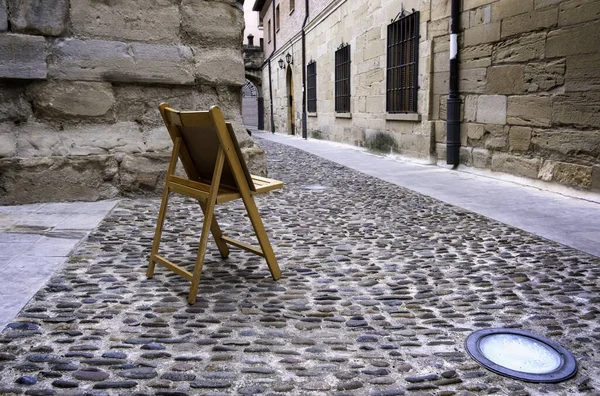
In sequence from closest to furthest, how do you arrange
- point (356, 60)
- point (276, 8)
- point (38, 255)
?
point (38, 255) → point (356, 60) → point (276, 8)

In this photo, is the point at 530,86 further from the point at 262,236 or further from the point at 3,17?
the point at 3,17

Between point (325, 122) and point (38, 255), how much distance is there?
11.7 meters

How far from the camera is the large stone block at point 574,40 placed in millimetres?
4730

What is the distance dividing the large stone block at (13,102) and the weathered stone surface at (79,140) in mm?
113

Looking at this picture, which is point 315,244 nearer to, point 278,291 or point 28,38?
point 278,291

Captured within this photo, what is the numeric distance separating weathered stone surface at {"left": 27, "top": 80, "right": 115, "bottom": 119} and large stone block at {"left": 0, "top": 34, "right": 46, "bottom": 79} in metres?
0.13

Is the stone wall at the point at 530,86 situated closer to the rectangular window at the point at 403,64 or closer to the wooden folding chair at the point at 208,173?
the rectangular window at the point at 403,64

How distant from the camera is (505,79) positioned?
19.8ft

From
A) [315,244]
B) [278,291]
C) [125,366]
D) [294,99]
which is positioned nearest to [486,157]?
[315,244]

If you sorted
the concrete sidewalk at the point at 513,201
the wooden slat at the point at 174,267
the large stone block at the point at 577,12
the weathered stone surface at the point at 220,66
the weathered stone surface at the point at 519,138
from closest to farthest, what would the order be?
the wooden slat at the point at 174,267
the concrete sidewalk at the point at 513,201
the large stone block at the point at 577,12
the weathered stone surface at the point at 220,66
the weathered stone surface at the point at 519,138

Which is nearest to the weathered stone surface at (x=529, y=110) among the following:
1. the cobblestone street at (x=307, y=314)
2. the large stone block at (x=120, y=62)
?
the cobblestone street at (x=307, y=314)

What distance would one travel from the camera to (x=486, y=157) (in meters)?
6.57

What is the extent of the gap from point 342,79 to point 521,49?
277 inches

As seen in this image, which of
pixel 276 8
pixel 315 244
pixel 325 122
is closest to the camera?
pixel 315 244
